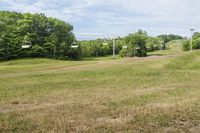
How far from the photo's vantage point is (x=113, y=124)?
12.1 m

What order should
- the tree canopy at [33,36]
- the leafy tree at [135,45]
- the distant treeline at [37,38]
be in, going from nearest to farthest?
1. the tree canopy at [33,36]
2. the distant treeline at [37,38]
3. the leafy tree at [135,45]

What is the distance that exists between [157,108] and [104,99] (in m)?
4.06

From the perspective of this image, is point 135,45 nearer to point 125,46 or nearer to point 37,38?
point 125,46

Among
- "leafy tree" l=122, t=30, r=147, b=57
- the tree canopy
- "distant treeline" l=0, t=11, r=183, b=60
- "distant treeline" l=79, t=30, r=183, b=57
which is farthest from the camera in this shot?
"distant treeline" l=79, t=30, r=183, b=57

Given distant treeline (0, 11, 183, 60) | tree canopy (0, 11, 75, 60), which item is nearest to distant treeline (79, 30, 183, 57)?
distant treeline (0, 11, 183, 60)

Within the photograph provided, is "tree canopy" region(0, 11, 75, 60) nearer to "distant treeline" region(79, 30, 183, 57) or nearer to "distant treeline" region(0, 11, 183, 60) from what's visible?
"distant treeline" region(0, 11, 183, 60)

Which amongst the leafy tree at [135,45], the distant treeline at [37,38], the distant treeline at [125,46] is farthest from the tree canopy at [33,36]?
the distant treeline at [125,46]

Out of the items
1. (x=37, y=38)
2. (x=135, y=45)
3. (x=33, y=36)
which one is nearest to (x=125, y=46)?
(x=135, y=45)

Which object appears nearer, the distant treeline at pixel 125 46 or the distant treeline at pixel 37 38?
the distant treeline at pixel 37 38

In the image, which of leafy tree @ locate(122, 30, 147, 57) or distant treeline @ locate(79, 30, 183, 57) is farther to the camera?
distant treeline @ locate(79, 30, 183, 57)

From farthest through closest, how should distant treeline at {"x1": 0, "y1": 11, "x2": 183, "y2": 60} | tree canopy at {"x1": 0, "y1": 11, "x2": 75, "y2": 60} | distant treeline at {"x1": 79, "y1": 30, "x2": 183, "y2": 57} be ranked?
distant treeline at {"x1": 79, "y1": 30, "x2": 183, "y2": 57}, distant treeline at {"x1": 0, "y1": 11, "x2": 183, "y2": 60}, tree canopy at {"x1": 0, "y1": 11, "x2": 75, "y2": 60}

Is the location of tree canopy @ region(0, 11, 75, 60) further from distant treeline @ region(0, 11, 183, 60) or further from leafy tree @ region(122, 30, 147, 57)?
leafy tree @ region(122, 30, 147, 57)

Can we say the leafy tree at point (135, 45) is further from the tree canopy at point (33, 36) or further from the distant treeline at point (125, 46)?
the tree canopy at point (33, 36)

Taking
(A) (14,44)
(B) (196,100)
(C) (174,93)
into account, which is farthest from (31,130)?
(A) (14,44)
